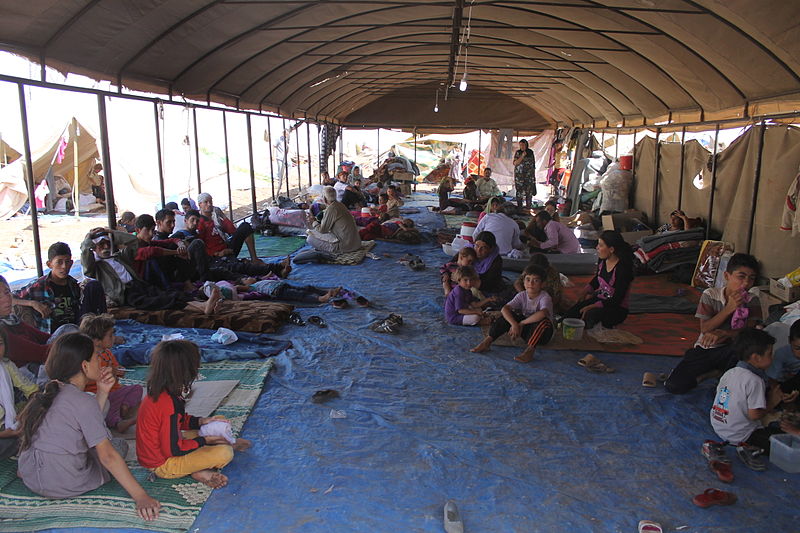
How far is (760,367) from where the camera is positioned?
12.4ft

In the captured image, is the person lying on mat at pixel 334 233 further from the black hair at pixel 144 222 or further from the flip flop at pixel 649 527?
the flip flop at pixel 649 527

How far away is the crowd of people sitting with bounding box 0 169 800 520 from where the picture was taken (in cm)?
304

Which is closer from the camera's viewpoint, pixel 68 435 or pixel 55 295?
pixel 68 435

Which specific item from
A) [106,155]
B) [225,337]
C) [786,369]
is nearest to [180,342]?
[225,337]

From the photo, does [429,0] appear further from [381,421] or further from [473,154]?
[473,154]

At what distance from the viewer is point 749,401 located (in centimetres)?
372

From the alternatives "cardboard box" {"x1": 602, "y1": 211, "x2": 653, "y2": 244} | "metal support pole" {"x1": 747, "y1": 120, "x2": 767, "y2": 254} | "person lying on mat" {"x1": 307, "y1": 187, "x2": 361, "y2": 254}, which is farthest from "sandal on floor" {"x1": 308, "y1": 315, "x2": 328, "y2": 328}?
"cardboard box" {"x1": 602, "y1": 211, "x2": 653, "y2": 244}

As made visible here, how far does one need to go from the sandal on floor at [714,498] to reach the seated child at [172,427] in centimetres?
263

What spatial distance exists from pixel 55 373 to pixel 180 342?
0.61 meters

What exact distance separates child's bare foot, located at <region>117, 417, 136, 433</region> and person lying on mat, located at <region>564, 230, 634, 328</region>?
14.1 feet

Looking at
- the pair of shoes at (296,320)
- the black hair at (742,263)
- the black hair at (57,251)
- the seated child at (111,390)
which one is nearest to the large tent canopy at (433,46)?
the black hair at (57,251)

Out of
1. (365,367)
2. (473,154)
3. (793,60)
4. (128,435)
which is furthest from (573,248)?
(473,154)

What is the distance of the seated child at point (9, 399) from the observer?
334 cm

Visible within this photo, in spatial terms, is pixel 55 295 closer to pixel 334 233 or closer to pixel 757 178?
pixel 334 233
